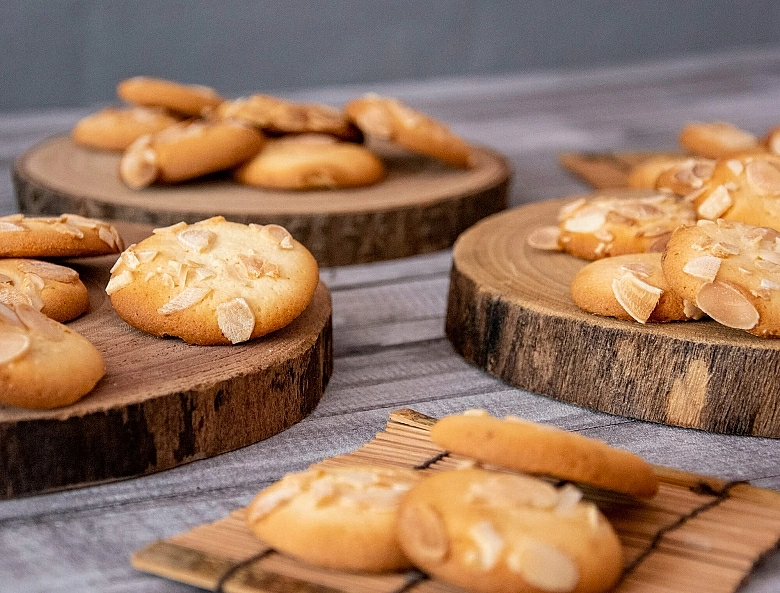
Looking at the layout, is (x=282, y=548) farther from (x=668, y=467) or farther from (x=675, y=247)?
(x=675, y=247)

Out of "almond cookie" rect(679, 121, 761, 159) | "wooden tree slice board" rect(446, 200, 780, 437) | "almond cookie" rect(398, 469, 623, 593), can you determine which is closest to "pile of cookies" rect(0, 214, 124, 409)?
"almond cookie" rect(398, 469, 623, 593)

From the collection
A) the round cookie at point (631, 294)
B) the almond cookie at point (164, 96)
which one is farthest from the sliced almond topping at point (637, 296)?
the almond cookie at point (164, 96)

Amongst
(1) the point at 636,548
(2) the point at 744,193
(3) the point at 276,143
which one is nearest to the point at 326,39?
(3) the point at 276,143

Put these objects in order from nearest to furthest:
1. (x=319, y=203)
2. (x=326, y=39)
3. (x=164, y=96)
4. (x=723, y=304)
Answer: (x=723, y=304) → (x=319, y=203) → (x=164, y=96) → (x=326, y=39)

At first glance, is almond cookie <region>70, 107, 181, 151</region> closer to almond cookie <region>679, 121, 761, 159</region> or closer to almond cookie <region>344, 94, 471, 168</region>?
almond cookie <region>344, 94, 471, 168</region>

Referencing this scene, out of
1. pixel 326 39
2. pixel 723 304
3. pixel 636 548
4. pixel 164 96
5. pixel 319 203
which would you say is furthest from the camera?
pixel 326 39

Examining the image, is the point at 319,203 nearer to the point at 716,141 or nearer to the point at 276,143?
the point at 276,143
